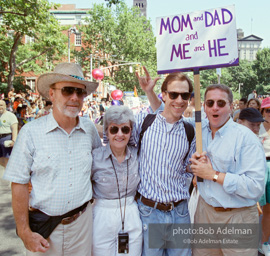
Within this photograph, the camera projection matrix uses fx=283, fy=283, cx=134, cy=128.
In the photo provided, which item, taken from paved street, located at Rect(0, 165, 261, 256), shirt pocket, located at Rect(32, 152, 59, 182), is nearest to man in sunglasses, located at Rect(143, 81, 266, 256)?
shirt pocket, located at Rect(32, 152, 59, 182)

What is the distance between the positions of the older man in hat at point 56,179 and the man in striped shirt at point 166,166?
1.63ft

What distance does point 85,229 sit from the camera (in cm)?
239

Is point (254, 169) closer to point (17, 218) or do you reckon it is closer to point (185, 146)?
point (185, 146)

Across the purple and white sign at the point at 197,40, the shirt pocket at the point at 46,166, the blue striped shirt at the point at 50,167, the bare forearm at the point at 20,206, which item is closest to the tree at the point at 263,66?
the purple and white sign at the point at 197,40

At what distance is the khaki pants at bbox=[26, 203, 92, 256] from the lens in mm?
2303

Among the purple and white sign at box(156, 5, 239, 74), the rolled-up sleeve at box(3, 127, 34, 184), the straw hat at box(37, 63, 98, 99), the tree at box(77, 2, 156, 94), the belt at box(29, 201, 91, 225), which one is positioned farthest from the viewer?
the tree at box(77, 2, 156, 94)

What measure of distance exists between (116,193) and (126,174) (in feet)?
0.62

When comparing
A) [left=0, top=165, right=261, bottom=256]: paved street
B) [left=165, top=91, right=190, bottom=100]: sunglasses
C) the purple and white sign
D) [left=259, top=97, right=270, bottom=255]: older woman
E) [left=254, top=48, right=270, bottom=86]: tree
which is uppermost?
[left=254, top=48, right=270, bottom=86]: tree

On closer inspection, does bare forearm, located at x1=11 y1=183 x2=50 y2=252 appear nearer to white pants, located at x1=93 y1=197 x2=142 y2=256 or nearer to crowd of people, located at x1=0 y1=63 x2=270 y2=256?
crowd of people, located at x1=0 y1=63 x2=270 y2=256

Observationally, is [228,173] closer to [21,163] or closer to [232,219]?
[232,219]

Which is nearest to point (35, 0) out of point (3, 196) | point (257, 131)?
point (3, 196)

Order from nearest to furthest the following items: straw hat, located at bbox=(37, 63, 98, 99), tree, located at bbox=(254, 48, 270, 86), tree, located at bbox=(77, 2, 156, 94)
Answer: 1. straw hat, located at bbox=(37, 63, 98, 99)
2. tree, located at bbox=(77, 2, 156, 94)
3. tree, located at bbox=(254, 48, 270, 86)

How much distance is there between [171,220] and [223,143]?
2.65ft

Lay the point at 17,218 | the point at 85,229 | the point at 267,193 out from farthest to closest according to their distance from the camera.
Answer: the point at 267,193
the point at 85,229
the point at 17,218
